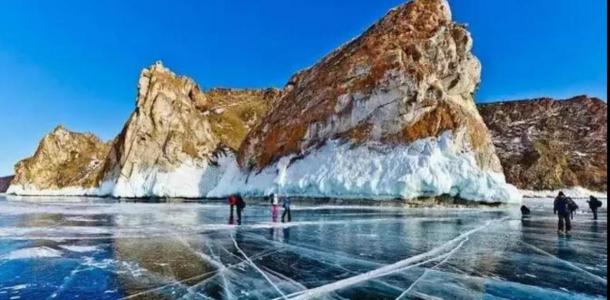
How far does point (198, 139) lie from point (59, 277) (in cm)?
7304

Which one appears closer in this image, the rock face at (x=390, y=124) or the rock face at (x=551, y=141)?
the rock face at (x=390, y=124)

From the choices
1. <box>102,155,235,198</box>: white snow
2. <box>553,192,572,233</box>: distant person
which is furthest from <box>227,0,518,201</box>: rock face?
<box>553,192,572,233</box>: distant person

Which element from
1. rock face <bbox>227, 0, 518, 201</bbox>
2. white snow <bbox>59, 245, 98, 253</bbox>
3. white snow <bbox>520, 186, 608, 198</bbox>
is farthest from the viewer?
white snow <bbox>520, 186, 608, 198</bbox>

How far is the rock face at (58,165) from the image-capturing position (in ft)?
436

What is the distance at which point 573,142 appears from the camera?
131875 millimetres

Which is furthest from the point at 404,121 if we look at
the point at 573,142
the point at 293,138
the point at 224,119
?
the point at 573,142

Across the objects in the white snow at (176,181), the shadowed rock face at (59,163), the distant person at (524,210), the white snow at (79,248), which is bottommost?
the white snow at (79,248)

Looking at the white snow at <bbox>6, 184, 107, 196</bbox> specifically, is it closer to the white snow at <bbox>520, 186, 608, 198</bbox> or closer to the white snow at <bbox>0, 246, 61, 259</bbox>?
the white snow at <bbox>0, 246, 61, 259</bbox>

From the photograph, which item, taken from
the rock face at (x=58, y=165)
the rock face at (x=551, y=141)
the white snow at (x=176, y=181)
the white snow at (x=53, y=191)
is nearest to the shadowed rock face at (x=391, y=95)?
the white snow at (x=176, y=181)

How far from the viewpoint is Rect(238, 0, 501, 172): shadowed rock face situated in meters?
49.9

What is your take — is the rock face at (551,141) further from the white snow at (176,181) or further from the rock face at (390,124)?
the white snow at (176,181)

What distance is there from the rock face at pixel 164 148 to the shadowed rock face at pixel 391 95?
28.4 ft

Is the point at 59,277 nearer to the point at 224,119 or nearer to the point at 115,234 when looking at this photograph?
the point at 115,234

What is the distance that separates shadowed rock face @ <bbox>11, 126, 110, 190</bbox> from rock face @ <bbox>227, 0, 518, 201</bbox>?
88557mm
